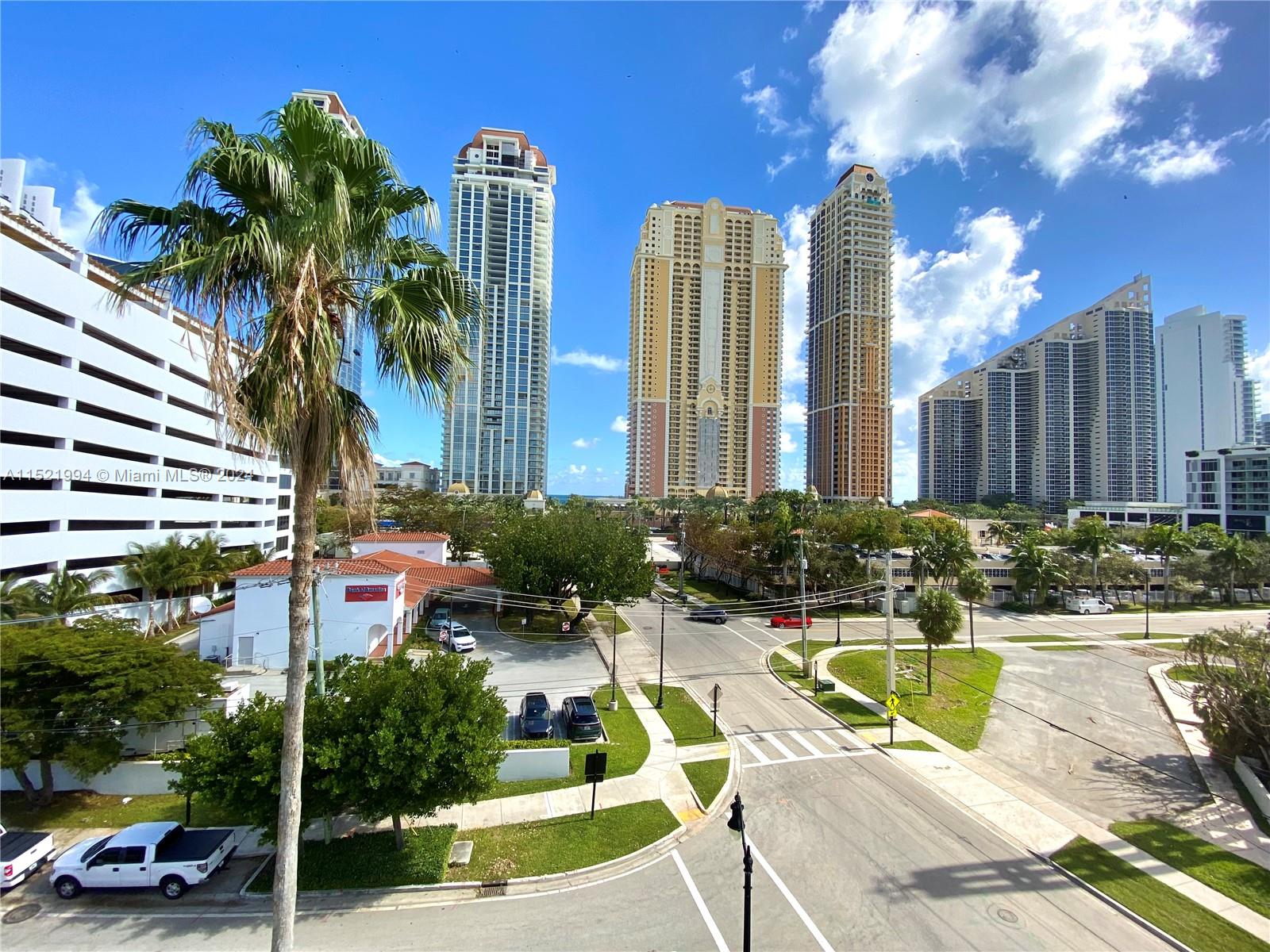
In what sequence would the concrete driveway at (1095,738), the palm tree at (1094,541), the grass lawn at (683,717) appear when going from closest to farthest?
the concrete driveway at (1095,738) < the grass lawn at (683,717) < the palm tree at (1094,541)

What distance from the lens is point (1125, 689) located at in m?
27.0

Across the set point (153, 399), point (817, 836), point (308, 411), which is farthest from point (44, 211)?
point (817, 836)

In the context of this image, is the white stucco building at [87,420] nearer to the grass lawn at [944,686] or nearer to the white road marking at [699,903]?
the white road marking at [699,903]

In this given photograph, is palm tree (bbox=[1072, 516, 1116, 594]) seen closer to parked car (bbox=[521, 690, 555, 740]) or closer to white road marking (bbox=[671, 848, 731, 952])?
parked car (bbox=[521, 690, 555, 740])

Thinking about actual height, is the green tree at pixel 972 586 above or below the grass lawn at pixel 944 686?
above

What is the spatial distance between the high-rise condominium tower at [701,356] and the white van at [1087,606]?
8132 centimetres

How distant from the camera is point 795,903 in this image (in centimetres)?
1169

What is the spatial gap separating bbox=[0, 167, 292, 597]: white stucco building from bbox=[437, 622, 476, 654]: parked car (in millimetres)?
14510

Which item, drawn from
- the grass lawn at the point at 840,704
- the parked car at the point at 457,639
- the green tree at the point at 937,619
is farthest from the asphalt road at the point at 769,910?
the parked car at the point at 457,639

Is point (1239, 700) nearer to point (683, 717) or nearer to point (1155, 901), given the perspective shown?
point (1155, 901)

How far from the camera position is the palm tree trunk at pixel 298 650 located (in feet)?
20.6

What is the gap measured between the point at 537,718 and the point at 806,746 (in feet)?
33.2

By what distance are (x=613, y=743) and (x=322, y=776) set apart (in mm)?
10515

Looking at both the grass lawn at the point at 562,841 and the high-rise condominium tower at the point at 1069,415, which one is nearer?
the grass lawn at the point at 562,841
